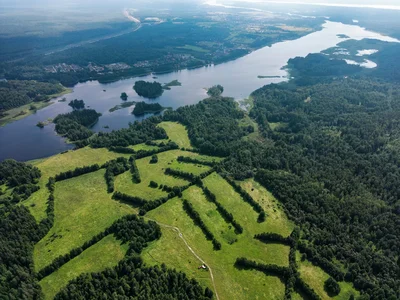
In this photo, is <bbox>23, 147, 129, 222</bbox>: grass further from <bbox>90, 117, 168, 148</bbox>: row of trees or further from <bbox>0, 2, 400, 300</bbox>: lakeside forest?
<bbox>90, 117, 168, 148</bbox>: row of trees

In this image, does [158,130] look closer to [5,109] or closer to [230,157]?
[230,157]

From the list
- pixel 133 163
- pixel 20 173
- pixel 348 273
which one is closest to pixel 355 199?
pixel 348 273

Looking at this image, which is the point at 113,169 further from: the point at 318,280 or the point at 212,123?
the point at 318,280

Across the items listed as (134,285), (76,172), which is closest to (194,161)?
(76,172)

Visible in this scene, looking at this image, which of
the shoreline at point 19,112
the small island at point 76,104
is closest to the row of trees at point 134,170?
the small island at point 76,104

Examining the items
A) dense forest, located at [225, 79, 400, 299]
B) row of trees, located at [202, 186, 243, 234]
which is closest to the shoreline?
row of trees, located at [202, 186, 243, 234]

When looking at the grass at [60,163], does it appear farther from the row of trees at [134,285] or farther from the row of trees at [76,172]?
the row of trees at [134,285]
